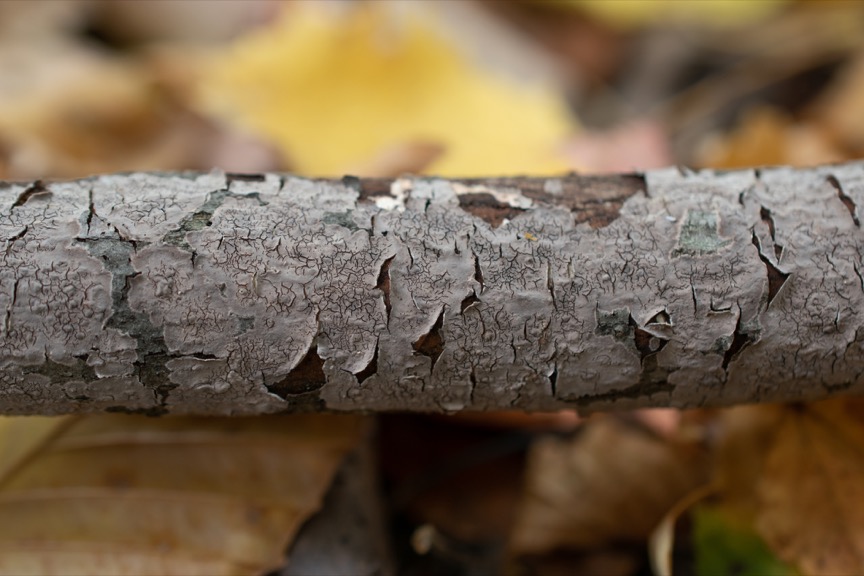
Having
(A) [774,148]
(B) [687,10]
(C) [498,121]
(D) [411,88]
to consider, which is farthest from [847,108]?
(D) [411,88]

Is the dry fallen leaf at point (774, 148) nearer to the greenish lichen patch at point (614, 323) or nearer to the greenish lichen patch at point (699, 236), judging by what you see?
the greenish lichen patch at point (699, 236)

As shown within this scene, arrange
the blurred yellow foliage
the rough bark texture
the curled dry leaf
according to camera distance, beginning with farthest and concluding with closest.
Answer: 1. the blurred yellow foliage
2. the curled dry leaf
3. the rough bark texture

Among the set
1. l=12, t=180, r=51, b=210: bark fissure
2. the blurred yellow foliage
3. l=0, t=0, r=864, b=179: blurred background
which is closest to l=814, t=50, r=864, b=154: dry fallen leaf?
l=0, t=0, r=864, b=179: blurred background

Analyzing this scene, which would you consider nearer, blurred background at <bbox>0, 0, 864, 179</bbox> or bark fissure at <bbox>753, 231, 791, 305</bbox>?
bark fissure at <bbox>753, 231, 791, 305</bbox>

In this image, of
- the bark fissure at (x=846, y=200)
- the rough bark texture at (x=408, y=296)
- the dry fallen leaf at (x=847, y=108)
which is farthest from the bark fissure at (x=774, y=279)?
the dry fallen leaf at (x=847, y=108)

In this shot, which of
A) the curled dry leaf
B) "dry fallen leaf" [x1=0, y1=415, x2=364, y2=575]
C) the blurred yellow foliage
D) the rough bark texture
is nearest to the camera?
the rough bark texture

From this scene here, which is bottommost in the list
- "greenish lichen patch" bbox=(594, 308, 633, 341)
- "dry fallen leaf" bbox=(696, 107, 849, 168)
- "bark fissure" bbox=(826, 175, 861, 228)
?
"greenish lichen patch" bbox=(594, 308, 633, 341)

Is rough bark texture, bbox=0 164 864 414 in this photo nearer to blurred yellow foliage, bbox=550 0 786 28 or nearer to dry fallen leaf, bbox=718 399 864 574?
dry fallen leaf, bbox=718 399 864 574

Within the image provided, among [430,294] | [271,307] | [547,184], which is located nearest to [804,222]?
[547,184]
